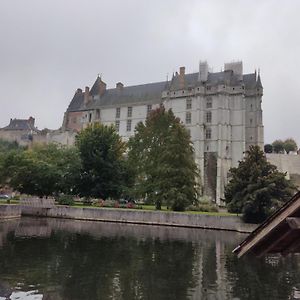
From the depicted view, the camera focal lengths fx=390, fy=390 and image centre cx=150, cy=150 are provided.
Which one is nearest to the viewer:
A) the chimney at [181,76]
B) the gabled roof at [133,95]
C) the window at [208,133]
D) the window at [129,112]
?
the window at [208,133]

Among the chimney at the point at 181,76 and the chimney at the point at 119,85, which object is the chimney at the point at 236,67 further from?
the chimney at the point at 119,85

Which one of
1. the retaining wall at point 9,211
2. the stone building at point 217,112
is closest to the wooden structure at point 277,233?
the retaining wall at point 9,211

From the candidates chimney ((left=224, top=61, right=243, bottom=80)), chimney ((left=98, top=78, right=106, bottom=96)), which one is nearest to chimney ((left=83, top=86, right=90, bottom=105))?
chimney ((left=98, top=78, right=106, bottom=96))

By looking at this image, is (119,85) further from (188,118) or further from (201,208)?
(201,208)

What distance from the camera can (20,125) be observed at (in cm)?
12544

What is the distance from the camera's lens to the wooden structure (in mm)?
4844

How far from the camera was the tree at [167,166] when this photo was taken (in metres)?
41.6

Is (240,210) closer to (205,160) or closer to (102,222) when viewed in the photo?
(102,222)

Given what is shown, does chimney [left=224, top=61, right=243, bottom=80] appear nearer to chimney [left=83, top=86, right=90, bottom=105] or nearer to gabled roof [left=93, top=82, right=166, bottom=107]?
gabled roof [left=93, top=82, right=166, bottom=107]

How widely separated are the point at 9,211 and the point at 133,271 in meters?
26.7

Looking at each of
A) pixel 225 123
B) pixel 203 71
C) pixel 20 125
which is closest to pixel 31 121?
pixel 20 125

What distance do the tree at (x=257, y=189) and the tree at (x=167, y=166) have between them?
596 cm

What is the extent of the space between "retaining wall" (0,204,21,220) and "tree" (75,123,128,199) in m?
10.7

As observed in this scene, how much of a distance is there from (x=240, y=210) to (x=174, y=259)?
18.5 meters
